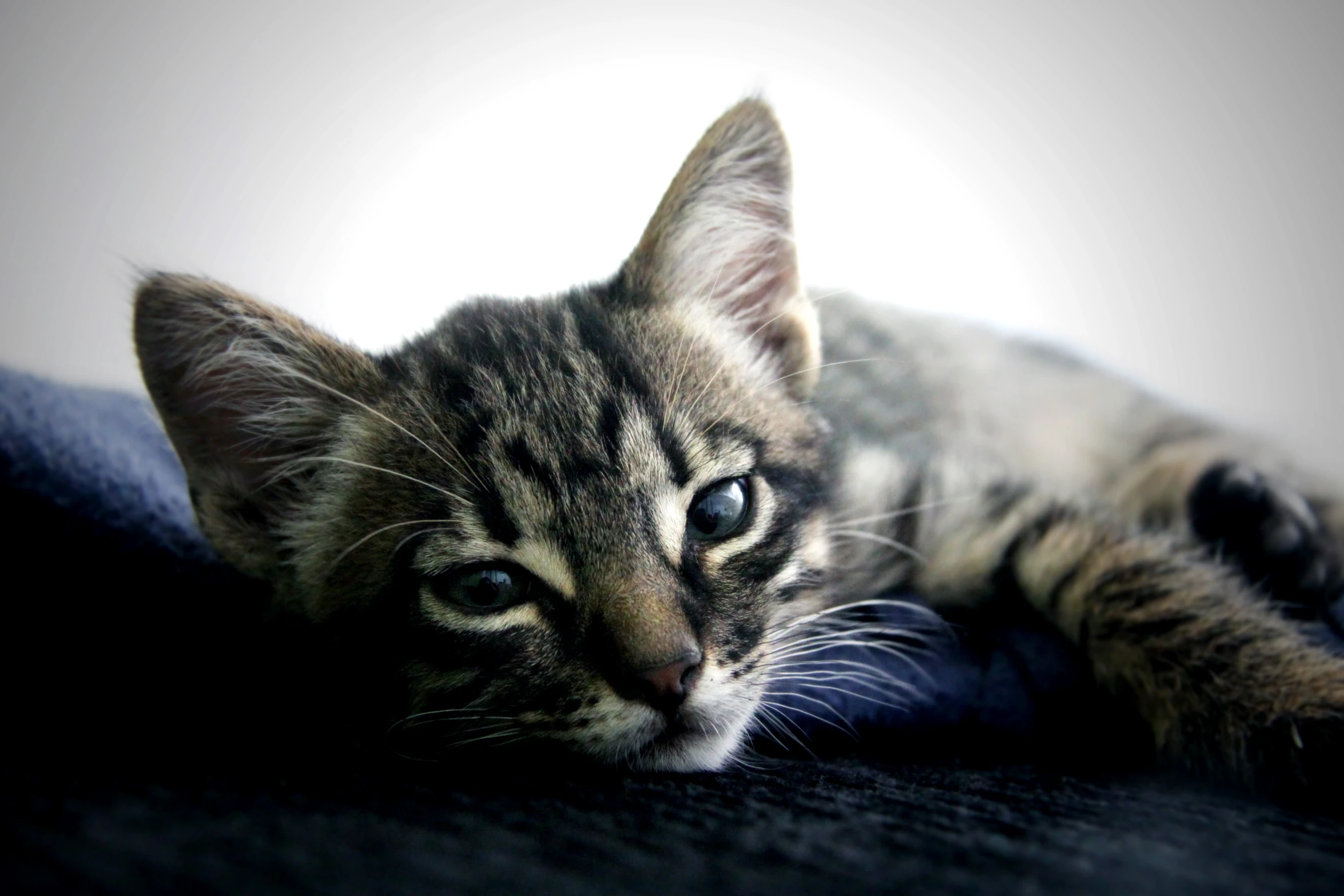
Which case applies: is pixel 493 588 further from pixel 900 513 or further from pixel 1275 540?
pixel 1275 540

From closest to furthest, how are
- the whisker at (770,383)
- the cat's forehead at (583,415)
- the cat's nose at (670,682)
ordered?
the cat's nose at (670,682), the cat's forehead at (583,415), the whisker at (770,383)

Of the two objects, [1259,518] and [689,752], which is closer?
[689,752]

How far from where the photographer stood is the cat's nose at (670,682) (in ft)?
2.52

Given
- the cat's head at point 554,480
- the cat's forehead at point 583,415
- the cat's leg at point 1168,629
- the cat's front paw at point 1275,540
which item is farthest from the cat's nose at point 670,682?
the cat's front paw at point 1275,540

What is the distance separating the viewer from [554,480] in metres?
0.88

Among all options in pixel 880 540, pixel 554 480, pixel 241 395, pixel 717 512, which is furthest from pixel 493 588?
pixel 880 540

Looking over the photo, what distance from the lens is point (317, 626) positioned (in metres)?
0.97

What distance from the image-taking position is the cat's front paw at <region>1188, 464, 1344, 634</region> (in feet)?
3.52

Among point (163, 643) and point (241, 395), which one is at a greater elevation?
point (241, 395)

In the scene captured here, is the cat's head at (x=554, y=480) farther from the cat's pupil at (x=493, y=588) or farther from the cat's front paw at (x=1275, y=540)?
the cat's front paw at (x=1275, y=540)

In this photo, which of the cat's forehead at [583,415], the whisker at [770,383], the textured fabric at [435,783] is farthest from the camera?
the whisker at [770,383]

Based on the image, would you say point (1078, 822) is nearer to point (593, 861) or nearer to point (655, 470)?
point (593, 861)

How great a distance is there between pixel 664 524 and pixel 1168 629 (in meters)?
0.57

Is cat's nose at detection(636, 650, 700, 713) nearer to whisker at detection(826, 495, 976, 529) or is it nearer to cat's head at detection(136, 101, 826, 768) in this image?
cat's head at detection(136, 101, 826, 768)
